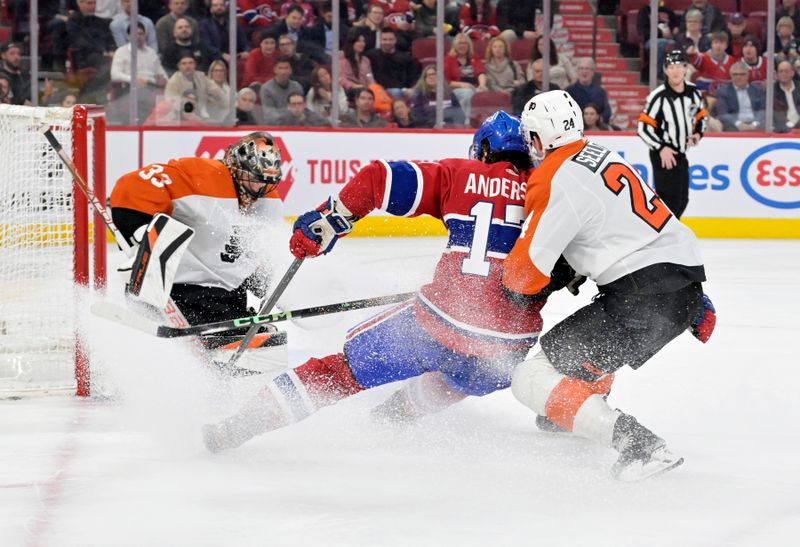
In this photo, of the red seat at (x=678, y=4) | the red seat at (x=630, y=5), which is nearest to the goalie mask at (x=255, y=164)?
the red seat at (x=630, y=5)

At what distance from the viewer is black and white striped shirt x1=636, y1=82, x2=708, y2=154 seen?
704 centimetres

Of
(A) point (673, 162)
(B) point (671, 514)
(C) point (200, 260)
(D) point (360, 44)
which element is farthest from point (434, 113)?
(B) point (671, 514)

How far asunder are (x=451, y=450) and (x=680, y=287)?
0.72 m

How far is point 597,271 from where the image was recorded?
2.74m

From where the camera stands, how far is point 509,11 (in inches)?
334

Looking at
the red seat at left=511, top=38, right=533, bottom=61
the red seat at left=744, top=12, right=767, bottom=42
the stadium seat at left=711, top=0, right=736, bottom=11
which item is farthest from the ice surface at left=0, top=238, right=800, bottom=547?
the stadium seat at left=711, top=0, right=736, bottom=11

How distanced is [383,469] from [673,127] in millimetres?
4568

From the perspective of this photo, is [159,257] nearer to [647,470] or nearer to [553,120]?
[553,120]

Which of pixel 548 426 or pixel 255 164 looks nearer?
pixel 548 426

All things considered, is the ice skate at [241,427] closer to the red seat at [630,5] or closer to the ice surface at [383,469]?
the ice surface at [383,469]

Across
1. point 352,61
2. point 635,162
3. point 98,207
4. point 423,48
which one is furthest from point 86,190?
point 635,162

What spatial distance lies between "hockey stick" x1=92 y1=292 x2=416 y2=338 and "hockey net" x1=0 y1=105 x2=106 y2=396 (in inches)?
8.7

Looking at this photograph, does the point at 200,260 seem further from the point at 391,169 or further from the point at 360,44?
the point at 360,44

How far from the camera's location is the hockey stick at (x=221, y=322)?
10.7ft
